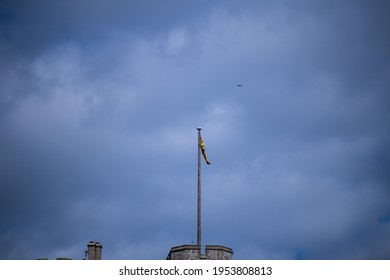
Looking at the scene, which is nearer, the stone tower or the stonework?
the stonework

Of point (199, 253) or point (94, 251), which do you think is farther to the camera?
point (94, 251)

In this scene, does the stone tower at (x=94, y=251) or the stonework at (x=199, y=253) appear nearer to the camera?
the stonework at (x=199, y=253)
